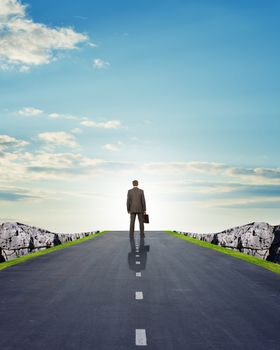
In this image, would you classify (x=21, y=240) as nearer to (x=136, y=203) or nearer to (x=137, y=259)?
(x=136, y=203)

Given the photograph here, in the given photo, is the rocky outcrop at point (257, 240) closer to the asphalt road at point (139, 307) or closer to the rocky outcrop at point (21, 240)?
the asphalt road at point (139, 307)

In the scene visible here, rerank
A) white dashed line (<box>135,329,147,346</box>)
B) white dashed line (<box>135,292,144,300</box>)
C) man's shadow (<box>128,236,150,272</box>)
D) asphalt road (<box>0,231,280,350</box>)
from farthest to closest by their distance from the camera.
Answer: man's shadow (<box>128,236,150,272</box>) < white dashed line (<box>135,292,144,300</box>) < asphalt road (<box>0,231,280,350</box>) < white dashed line (<box>135,329,147,346</box>)

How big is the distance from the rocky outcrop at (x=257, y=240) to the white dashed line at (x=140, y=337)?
1481cm

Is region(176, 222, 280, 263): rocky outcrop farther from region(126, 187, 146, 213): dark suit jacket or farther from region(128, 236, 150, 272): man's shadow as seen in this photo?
region(128, 236, 150, 272): man's shadow

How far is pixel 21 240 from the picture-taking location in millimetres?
26312

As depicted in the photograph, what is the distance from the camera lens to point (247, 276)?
13219 mm

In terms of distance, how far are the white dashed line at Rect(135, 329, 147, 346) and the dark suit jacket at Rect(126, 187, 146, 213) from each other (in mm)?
21571

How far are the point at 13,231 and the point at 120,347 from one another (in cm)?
2128

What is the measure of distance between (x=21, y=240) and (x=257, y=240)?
1224 centimetres

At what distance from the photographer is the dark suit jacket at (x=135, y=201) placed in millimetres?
28578

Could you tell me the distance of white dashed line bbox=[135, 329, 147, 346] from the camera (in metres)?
6.34

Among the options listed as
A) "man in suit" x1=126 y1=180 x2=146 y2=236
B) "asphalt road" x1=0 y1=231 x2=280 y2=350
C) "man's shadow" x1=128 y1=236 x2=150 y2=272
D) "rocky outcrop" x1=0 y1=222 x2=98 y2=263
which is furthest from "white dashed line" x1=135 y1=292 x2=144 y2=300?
"man in suit" x1=126 y1=180 x2=146 y2=236

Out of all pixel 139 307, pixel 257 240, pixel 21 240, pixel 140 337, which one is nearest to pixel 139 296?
pixel 139 307

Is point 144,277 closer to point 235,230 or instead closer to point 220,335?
point 220,335
